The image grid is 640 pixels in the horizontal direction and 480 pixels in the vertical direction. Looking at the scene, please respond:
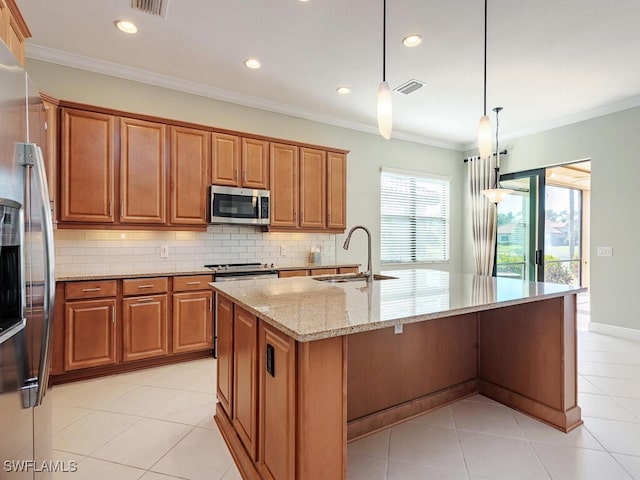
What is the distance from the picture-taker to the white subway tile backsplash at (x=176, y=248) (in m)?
3.39

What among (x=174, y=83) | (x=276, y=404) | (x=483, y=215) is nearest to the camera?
(x=276, y=404)

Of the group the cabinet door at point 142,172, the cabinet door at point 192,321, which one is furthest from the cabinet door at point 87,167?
the cabinet door at point 192,321

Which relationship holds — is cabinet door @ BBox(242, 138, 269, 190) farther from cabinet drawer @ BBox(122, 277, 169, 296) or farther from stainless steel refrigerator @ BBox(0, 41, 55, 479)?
stainless steel refrigerator @ BBox(0, 41, 55, 479)

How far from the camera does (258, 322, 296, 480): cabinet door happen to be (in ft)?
4.50

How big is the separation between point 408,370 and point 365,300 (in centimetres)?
87

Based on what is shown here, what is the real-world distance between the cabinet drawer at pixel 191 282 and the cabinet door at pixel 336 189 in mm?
1787

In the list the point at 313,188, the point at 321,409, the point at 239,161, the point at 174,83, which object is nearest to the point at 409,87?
the point at 313,188

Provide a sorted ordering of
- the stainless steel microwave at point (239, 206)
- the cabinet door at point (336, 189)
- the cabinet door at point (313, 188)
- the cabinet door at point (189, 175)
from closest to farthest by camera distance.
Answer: the cabinet door at point (189, 175)
the stainless steel microwave at point (239, 206)
the cabinet door at point (313, 188)
the cabinet door at point (336, 189)

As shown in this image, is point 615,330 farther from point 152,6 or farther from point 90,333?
point 152,6

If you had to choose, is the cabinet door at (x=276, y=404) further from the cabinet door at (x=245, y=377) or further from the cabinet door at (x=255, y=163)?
the cabinet door at (x=255, y=163)

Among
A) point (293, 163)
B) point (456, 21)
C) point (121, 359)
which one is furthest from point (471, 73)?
point (121, 359)

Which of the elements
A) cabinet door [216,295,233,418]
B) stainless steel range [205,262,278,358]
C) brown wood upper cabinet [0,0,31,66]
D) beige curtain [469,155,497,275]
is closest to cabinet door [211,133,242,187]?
stainless steel range [205,262,278,358]

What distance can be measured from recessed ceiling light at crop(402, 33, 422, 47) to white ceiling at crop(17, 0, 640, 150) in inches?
2.3

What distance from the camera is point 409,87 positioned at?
12.9 feet
